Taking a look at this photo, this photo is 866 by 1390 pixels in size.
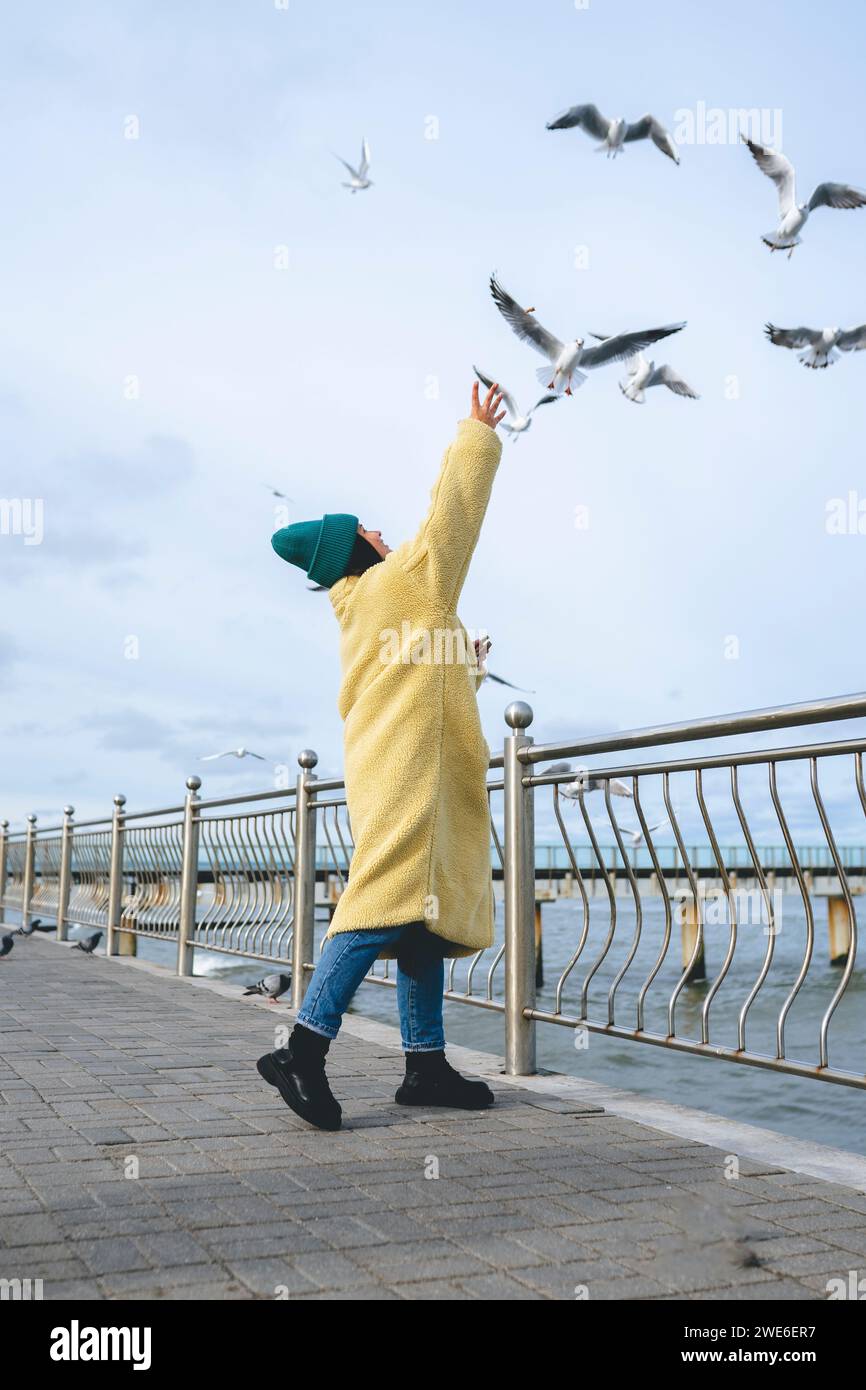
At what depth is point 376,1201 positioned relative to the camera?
3.01m

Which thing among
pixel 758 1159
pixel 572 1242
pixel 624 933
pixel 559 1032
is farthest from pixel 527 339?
pixel 624 933

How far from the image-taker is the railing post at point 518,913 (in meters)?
5.09

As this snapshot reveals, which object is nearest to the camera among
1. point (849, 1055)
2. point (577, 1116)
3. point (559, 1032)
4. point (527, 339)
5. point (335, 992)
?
point (335, 992)

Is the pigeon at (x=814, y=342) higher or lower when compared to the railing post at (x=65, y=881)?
higher

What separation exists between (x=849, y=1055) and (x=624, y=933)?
28.0 meters

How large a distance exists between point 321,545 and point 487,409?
2.28 feet

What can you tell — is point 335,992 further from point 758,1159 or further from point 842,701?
point 842,701

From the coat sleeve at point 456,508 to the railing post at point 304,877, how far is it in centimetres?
369

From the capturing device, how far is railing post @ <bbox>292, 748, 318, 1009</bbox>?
7.39 meters

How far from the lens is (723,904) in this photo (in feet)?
14.5

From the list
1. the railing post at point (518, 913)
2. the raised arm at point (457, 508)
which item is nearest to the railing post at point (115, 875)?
the railing post at point (518, 913)

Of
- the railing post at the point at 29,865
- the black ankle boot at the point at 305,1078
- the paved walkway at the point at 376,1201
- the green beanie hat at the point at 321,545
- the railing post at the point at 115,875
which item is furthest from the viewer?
the railing post at the point at 29,865

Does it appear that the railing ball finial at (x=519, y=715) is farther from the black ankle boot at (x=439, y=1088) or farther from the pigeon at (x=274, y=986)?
the pigeon at (x=274, y=986)

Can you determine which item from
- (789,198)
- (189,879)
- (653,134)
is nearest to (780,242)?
(789,198)
